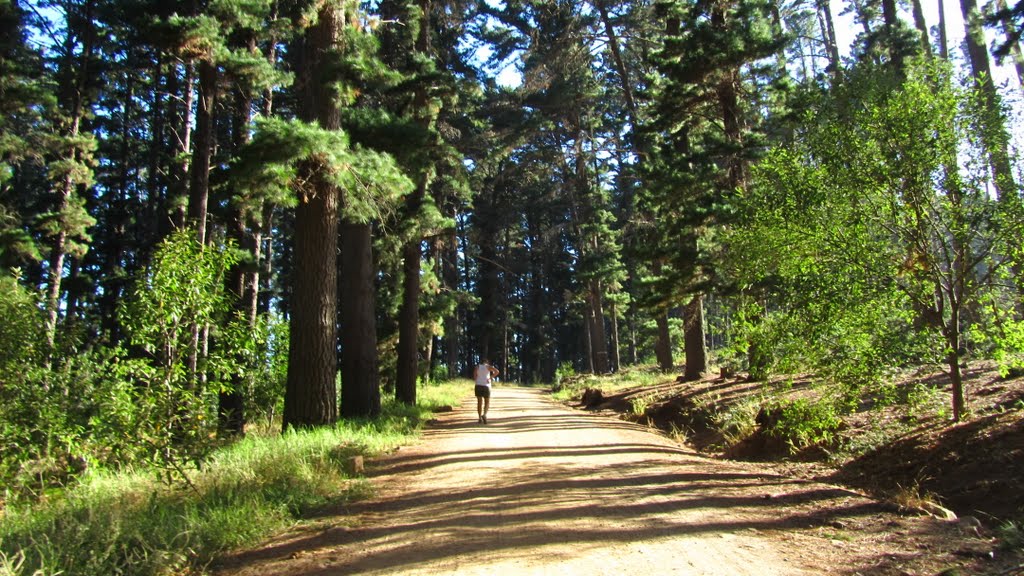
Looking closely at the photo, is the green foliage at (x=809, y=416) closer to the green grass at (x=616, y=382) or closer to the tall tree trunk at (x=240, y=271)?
the tall tree trunk at (x=240, y=271)

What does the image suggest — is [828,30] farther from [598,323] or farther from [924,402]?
[924,402]

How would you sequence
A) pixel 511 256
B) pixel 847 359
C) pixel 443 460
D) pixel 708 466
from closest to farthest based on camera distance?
pixel 847 359
pixel 708 466
pixel 443 460
pixel 511 256

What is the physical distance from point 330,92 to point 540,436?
25.0ft

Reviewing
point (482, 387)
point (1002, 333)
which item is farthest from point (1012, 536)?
point (482, 387)

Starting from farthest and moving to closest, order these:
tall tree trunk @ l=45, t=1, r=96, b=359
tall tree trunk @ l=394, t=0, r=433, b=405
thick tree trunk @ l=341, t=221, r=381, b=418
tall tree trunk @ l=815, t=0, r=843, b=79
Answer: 1. tall tree trunk @ l=815, t=0, r=843, b=79
2. tall tree trunk @ l=45, t=1, r=96, b=359
3. tall tree trunk @ l=394, t=0, r=433, b=405
4. thick tree trunk @ l=341, t=221, r=381, b=418

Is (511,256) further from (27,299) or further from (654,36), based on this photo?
(27,299)

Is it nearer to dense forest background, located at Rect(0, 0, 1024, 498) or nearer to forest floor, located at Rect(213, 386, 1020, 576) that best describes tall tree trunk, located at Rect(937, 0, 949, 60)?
dense forest background, located at Rect(0, 0, 1024, 498)

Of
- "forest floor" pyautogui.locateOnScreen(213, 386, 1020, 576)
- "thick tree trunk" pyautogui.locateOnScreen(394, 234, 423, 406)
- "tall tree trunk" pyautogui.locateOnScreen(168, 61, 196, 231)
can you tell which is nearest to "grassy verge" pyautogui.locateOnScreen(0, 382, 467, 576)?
"forest floor" pyautogui.locateOnScreen(213, 386, 1020, 576)

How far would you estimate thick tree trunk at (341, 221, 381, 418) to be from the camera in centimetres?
1401

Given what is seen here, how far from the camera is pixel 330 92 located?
11391mm

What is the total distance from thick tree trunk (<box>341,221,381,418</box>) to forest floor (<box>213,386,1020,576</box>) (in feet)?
17.8

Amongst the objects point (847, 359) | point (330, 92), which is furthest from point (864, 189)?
point (330, 92)

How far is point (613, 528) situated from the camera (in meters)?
5.44

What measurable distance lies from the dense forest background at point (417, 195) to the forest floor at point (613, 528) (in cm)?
198
